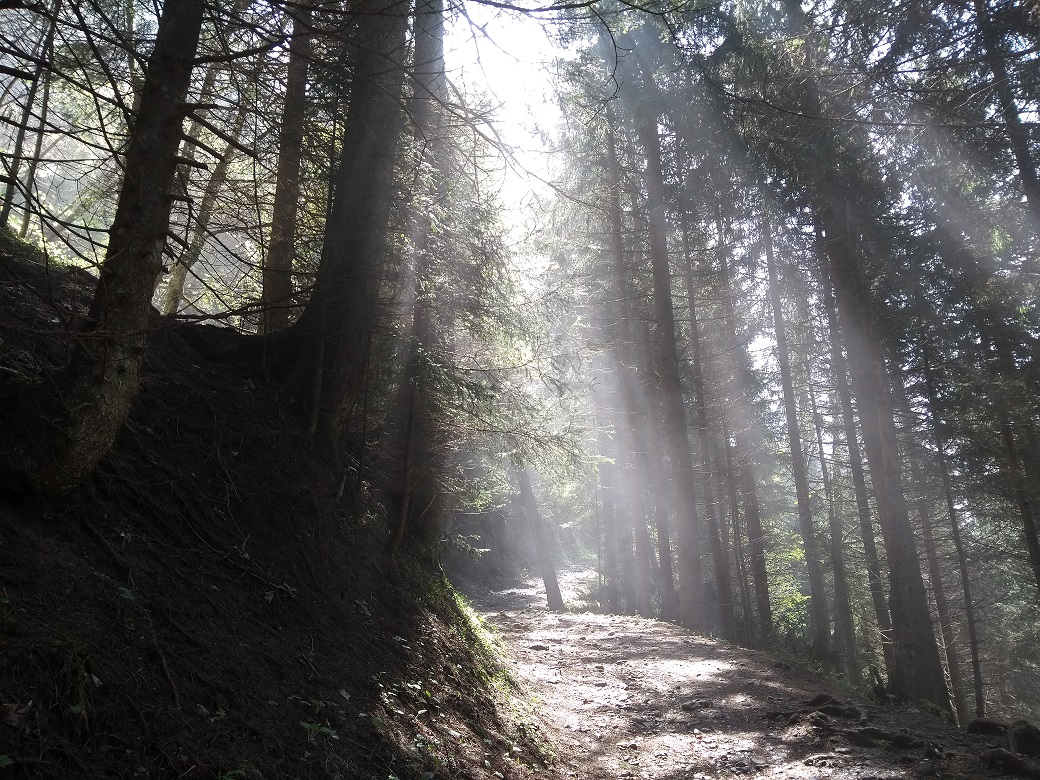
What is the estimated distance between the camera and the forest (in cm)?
342

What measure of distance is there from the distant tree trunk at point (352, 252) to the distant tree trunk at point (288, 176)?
415 mm

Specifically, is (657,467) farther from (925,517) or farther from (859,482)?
(925,517)

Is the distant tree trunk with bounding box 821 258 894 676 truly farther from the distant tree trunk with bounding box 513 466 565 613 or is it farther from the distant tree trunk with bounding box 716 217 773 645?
the distant tree trunk with bounding box 513 466 565 613

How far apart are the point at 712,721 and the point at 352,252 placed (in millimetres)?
6581

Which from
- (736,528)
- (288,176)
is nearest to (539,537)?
(736,528)

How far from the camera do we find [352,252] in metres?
5.93

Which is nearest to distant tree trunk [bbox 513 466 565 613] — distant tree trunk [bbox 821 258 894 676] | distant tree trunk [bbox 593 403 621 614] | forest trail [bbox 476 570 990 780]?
distant tree trunk [bbox 593 403 621 614]

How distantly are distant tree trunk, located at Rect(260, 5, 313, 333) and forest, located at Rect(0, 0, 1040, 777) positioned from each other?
0.08 metres

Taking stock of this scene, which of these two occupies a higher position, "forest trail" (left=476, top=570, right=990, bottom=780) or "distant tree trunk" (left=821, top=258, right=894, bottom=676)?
"distant tree trunk" (left=821, top=258, right=894, bottom=676)

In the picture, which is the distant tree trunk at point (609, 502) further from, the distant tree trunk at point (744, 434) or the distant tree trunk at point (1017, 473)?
the distant tree trunk at point (1017, 473)

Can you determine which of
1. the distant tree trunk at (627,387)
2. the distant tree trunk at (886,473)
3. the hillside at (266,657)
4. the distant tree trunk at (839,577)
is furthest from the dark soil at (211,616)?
the distant tree trunk at (839,577)

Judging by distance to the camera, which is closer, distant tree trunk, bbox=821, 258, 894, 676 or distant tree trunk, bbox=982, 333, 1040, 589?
distant tree trunk, bbox=982, 333, 1040, 589

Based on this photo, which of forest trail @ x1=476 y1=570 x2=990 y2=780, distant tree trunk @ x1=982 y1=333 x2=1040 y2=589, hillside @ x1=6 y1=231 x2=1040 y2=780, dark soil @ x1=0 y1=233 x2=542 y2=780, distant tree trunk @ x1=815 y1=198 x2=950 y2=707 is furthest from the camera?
distant tree trunk @ x1=982 y1=333 x2=1040 y2=589

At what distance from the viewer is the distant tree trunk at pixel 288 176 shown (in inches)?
188
